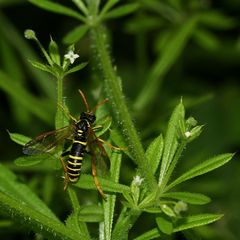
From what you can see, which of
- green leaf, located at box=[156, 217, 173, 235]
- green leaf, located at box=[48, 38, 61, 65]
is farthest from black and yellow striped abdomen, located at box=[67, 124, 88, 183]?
green leaf, located at box=[156, 217, 173, 235]

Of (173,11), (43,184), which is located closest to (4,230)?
(43,184)

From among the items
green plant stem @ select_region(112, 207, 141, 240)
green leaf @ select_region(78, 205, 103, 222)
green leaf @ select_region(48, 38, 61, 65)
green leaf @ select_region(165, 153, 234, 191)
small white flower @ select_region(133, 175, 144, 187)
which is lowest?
green plant stem @ select_region(112, 207, 141, 240)

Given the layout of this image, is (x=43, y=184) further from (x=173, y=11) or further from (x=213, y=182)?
(x=173, y=11)

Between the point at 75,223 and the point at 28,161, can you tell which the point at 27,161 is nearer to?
the point at 28,161

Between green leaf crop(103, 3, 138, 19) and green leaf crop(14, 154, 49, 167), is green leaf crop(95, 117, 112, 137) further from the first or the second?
green leaf crop(103, 3, 138, 19)

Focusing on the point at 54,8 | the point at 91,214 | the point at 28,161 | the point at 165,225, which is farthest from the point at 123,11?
the point at 165,225

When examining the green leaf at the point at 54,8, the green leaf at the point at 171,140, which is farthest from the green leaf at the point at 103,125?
the green leaf at the point at 54,8

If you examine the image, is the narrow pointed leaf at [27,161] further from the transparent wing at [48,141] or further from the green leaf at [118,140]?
the green leaf at [118,140]
